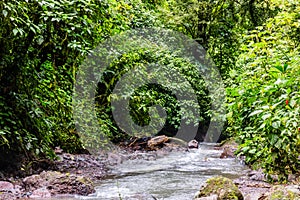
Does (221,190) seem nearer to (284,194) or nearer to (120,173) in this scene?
(284,194)

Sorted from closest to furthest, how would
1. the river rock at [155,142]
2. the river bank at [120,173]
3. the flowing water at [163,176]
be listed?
the river bank at [120,173] < the flowing water at [163,176] < the river rock at [155,142]

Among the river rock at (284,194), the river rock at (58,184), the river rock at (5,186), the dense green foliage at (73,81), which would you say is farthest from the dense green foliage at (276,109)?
the river rock at (5,186)

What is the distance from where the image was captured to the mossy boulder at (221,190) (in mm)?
3365

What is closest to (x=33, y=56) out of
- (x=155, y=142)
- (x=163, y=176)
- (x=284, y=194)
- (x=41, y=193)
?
(x=41, y=193)

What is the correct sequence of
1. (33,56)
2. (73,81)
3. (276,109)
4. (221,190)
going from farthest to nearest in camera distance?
(73,81), (33,56), (221,190), (276,109)

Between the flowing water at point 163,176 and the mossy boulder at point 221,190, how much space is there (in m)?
0.29

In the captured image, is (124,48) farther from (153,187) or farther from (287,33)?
(153,187)

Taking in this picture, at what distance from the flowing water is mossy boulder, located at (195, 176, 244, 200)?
0.95ft

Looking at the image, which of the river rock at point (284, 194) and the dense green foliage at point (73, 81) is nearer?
the river rock at point (284, 194)

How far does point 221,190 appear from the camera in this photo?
11.3 ft

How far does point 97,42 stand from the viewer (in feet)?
21.6

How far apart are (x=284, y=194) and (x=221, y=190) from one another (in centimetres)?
79

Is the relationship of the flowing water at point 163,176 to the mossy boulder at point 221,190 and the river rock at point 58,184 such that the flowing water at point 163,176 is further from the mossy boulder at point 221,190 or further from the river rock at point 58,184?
the mossy boulder at point 221,190

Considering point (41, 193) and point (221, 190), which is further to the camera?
point (41, 193)
